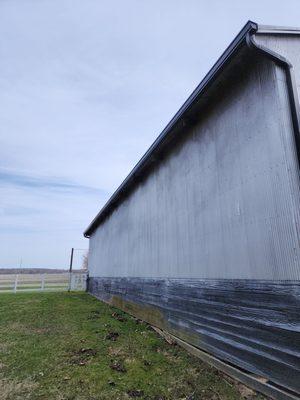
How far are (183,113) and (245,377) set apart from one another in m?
4.61

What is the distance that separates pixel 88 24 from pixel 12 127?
8.51 meters

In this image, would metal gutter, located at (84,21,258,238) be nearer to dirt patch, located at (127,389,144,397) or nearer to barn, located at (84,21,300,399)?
barn, located at (84,21,300,399)

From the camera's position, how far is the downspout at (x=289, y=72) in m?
3.76

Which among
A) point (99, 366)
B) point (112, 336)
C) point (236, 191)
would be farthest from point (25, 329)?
point (236, 191)

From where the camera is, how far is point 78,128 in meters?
14.4

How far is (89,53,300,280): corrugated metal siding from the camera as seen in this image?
3.73 m

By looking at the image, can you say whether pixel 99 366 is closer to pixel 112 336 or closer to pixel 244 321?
pixel 112 336

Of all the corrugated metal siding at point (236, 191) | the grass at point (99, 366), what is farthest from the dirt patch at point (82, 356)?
the corrugated metal siding at point (236, 191)

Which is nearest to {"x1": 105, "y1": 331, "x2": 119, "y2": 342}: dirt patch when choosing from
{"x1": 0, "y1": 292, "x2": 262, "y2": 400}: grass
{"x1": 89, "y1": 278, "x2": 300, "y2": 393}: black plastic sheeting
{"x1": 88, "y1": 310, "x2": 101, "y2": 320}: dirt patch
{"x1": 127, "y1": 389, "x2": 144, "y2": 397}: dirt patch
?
{"x1": 0, "y1": 292, "x2": 262, "y2": 400}: grass

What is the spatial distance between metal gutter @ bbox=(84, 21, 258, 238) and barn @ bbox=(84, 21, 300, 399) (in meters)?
0.02

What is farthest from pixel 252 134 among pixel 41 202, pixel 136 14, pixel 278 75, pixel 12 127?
pixel 41 202

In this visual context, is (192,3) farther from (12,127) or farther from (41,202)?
(41,202)

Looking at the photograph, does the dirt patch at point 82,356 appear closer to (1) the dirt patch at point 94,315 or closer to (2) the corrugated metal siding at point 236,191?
(2) the corrugated metal siding at point 236,191

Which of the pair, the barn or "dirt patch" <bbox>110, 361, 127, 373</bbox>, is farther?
"dirt patch" <bbox>110, 361, 127, 373</bbox>
